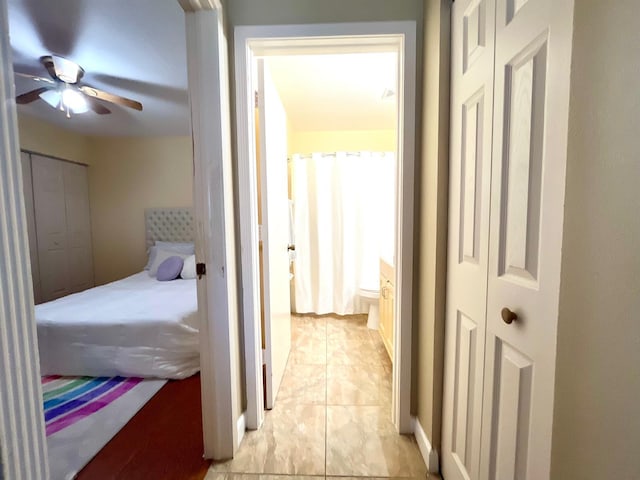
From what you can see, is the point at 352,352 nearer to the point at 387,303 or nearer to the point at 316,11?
the point at 387,303

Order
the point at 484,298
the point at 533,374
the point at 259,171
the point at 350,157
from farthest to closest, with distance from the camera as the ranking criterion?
the point at 350,157, the point at 259,171, the point at 484,298, the point at 533,374

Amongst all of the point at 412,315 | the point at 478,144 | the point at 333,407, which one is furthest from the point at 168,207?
the point at 478,144

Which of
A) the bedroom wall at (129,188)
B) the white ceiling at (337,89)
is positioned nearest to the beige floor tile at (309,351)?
the white ceiling at (337,89)

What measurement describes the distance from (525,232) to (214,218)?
3.68 feet

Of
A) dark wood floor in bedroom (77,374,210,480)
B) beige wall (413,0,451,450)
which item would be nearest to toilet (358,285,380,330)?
beige wall (413,0,451,450)

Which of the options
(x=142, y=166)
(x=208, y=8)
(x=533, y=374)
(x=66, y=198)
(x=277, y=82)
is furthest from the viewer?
(x=142, y=166)

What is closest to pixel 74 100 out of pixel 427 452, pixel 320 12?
pixel 320 12

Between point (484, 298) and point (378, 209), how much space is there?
2218 millimetres

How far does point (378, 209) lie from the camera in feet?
9.85

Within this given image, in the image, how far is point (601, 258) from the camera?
49 cm

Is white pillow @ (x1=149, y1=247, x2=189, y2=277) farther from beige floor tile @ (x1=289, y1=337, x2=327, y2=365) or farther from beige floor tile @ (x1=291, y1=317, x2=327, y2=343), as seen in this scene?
beige floor tile @ (x1=289, y1=337, x2=327, y2=365)

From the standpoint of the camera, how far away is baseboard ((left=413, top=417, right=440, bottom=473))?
3.85ft

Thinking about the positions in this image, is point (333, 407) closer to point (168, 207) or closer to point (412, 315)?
point (412, 315)

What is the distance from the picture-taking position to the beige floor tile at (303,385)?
166cm
